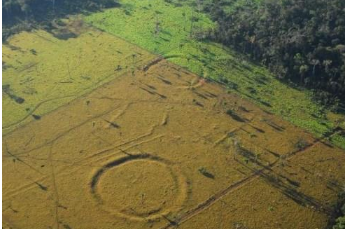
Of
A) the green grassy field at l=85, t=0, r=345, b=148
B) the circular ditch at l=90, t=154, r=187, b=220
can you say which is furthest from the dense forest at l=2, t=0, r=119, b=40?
the circular ditch at l=90, t=154, r=187, b=220

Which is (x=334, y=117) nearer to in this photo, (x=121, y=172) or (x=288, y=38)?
(x=288, y=38)

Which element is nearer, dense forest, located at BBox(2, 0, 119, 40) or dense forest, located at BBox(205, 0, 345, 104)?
dense forest, located at BBox(205, 0, 345, 104)

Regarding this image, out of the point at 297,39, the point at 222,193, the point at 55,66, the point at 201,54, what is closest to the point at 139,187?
the point at 222,193

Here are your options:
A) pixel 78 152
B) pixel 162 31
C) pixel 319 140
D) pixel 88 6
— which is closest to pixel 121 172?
pixel 78 152

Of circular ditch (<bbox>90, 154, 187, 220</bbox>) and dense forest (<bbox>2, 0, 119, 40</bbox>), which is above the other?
dense forest (<bbox>2, 0, 119, 40</bbox>)

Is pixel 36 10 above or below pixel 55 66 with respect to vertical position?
above

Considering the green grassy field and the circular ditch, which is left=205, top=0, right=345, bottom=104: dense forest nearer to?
the green grassy field

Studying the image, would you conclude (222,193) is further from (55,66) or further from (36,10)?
(36,10)
